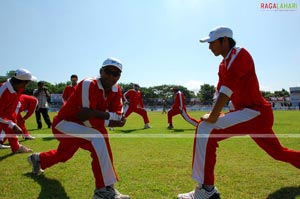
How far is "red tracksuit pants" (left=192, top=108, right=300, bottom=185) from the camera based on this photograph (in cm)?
357

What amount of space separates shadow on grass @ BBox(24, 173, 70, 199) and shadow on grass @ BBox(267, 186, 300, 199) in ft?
8.95

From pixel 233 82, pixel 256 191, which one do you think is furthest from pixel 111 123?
pixel 256 191

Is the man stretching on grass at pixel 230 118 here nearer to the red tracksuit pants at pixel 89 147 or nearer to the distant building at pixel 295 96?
Result: the red tracksuit pants at pixel 89 147

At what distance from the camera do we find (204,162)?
357 centimetres

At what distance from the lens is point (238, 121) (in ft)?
12.1

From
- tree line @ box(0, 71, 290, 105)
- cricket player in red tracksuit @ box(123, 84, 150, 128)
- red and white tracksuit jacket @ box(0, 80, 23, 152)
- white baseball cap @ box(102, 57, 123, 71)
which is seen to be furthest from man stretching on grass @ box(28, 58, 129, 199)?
tree line @ box(0, 71, 290, 105)

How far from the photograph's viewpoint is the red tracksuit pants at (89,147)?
3.59m

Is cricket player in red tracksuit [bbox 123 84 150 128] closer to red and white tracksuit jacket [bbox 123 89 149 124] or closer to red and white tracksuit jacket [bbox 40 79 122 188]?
red and white tracksuit jacket [bbox 123 89 149 124]

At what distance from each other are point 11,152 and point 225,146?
5.62 meters

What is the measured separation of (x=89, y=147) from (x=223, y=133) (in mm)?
1814

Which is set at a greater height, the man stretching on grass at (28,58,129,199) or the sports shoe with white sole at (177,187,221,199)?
the man stretching on grass at (28,58,129,199)

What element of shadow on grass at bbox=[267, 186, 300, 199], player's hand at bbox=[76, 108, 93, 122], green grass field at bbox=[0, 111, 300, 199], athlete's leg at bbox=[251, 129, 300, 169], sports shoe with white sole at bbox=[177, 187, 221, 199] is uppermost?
player's hand at bbox=[76, 108, 93, 122]

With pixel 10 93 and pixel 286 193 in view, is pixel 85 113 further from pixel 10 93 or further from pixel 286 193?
pixel 10 93

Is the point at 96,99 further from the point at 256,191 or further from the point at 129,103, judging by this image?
the point at 129,103
